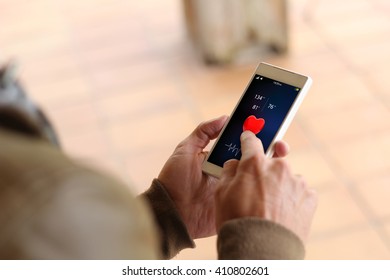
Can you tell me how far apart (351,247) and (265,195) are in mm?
984

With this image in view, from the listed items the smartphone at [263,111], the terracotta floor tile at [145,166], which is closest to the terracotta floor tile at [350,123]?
the terracotta floor tile at [145,166]

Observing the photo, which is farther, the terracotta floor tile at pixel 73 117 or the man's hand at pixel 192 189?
the terracotta floor tile at pixel 73 117

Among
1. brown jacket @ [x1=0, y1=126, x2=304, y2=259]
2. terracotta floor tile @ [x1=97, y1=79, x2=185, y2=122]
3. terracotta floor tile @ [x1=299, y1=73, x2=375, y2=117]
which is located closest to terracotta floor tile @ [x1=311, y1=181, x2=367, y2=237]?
terracotta floor tile @ [x1=299, y1=73, x2=375, y2=117]

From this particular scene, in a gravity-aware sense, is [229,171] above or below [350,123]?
above

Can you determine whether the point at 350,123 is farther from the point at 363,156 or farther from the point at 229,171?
the point at 229,171

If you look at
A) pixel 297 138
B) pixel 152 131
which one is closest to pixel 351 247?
pixel 297 138

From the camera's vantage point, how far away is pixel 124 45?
2699 mm

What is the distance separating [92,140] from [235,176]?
1.42 metres

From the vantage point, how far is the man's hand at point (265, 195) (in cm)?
74

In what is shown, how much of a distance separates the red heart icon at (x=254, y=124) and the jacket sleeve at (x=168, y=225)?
0.52 ft

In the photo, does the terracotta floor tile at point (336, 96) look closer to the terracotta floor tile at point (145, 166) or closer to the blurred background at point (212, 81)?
the blurred background at point (212, 81)

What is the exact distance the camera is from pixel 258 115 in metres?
0.96

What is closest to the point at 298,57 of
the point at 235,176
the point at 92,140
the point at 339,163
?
the point at 339,163
